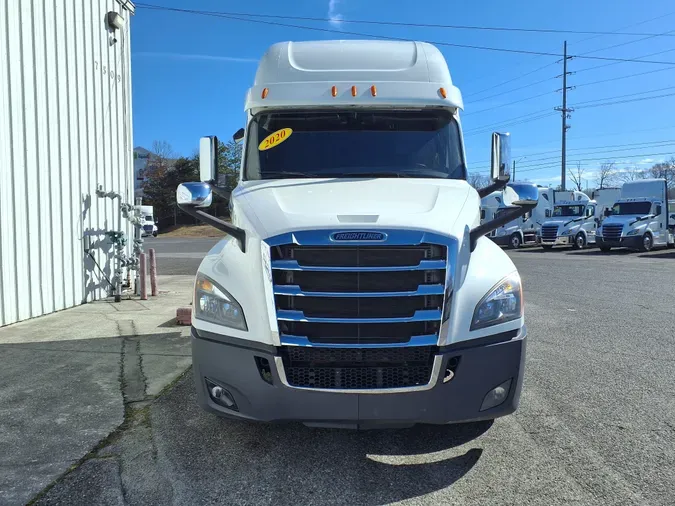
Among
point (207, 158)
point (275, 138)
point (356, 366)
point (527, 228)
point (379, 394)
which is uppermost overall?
point (275, 138)

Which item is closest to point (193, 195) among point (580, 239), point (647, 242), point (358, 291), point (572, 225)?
point (358, 291)

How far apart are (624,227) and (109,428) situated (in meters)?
25.2

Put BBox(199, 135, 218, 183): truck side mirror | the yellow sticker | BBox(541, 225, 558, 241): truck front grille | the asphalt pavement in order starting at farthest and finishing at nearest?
BBox(541, 225, 558, 241): truck front grille, BBox(199, 135, 218, 183): truck side mirror, the yellow sticker, the asphalt pavement

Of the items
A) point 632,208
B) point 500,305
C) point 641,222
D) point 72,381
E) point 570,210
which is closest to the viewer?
point 500,305

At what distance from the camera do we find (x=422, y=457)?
11.7 ft

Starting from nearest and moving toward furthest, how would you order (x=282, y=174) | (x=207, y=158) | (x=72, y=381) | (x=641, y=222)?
(x=282, y=174) → (x=207, y=158) → (x=72, y=381) → (x=641, y=222)

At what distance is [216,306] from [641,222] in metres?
25.7

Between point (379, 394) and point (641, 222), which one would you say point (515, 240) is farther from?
point (379, 394)

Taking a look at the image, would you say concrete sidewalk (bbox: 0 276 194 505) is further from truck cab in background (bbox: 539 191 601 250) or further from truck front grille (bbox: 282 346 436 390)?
truck cab in background (bbox: 539 191 601 250)

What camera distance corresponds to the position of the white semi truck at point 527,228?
30031 millimetres

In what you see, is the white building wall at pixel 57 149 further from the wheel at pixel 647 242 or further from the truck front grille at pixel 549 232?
the truck front grille at pixel 549 232

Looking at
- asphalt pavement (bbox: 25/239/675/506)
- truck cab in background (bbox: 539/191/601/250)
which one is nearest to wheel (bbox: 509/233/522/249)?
truck cab in background (bbox: 539/191/601/250)

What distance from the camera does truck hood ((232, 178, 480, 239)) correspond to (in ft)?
10.7

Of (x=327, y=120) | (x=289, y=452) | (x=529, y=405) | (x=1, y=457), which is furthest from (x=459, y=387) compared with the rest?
(x=1, y=457)
